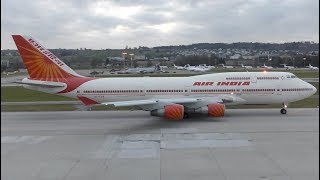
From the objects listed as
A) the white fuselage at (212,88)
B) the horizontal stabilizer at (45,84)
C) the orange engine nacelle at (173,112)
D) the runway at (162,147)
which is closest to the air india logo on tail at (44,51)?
the horizontal stabilizer at (45,84)

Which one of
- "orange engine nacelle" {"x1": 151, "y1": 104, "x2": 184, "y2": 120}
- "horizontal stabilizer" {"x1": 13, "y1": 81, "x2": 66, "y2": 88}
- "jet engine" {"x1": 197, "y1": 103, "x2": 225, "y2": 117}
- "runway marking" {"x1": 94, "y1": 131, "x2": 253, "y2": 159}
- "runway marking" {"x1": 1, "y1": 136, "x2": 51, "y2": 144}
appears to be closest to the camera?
"runway marking" {"x1": 94, "y1": 131, "x2": 253, "y2": 159}

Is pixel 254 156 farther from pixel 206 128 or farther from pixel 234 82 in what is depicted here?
pixel 234 82

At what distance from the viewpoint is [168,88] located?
1099 inches

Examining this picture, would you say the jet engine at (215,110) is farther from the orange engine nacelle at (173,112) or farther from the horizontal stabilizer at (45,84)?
the horizontal stabilizer at (45,84)

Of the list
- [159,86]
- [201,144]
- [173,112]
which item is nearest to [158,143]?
[201,144]

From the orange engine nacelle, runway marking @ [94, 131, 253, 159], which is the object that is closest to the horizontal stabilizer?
the orange engine nacelle

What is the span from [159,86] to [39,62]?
343 inches

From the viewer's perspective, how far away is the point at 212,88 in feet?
90.6

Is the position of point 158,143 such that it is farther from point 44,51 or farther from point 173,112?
point 44,51

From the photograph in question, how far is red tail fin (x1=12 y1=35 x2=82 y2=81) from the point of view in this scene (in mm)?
28141

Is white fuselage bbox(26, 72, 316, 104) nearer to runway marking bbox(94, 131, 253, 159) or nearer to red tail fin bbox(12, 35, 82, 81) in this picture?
red tail fin bbox(12, 35, 82, 81)

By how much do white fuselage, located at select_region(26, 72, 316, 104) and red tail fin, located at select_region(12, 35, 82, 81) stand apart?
184cm

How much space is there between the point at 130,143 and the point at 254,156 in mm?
5713

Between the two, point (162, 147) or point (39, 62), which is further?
point (39, 62)
